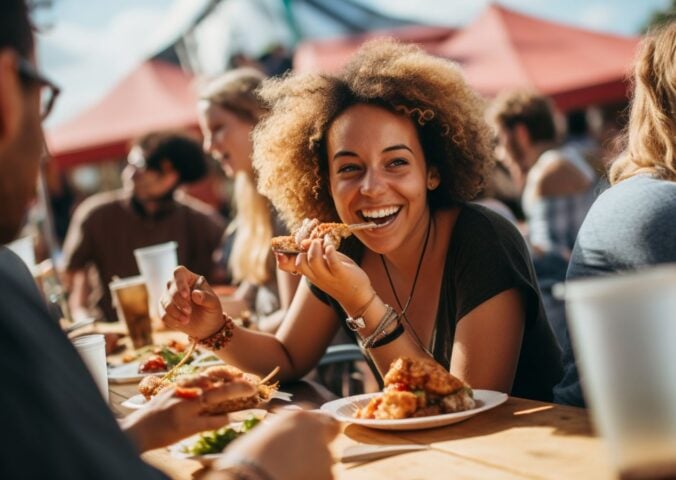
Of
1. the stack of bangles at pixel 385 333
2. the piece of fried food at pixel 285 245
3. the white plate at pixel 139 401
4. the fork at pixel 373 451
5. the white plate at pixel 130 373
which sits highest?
the piece of fried food at pixel 285 245

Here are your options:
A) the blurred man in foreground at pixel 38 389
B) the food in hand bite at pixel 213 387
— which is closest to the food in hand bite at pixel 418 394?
the food in hand bite at pixel 213 387

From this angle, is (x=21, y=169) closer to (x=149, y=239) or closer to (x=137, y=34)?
(x=149, y=239)

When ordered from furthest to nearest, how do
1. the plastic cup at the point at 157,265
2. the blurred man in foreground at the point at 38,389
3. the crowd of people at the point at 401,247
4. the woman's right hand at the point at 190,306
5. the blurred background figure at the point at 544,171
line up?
the blurred background figure at the point at 544,171, the plastic cup at the point at 157,265, the woman's right hand at the point at 190,306, the crowd of people at the point at 401,247, the blurred man in foreground at the point at 38,389

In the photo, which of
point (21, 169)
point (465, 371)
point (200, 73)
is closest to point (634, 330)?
point (21, 169)

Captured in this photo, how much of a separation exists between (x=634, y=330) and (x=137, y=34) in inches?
493

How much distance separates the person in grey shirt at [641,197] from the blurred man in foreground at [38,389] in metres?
1.18

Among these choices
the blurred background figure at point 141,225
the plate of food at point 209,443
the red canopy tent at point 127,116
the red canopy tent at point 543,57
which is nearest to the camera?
the plate of food at point 209,443

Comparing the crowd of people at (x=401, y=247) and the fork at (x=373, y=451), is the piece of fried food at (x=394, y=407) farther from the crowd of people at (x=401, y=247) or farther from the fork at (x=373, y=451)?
the crowd of people at (x=401, y=247)

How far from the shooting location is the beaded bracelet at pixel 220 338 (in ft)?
9.43

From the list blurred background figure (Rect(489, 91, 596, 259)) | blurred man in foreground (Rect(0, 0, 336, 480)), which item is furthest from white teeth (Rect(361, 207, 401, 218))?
blurred background figure (Rect(489, 91, 596, 259))

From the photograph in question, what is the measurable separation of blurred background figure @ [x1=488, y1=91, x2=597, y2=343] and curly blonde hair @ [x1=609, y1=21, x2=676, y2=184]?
3.34 m

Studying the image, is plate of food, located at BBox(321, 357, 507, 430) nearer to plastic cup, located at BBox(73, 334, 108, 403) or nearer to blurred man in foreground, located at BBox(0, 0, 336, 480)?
blurred man in foreground, located at BBox(0, 0, 336, 480)

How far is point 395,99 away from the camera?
9.44 feet

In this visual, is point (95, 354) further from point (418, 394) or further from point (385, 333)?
point (418, 394)
